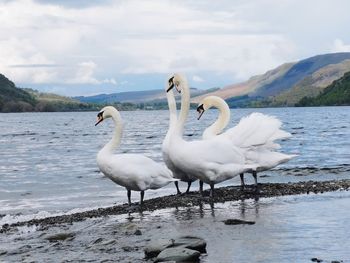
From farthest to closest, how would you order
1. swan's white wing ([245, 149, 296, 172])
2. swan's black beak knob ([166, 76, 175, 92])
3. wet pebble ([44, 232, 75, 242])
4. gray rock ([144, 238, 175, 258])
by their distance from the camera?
swan's white wing ([245, 149, 296, 172]) → swan's black beak knob ([166, 76, 175, 92]) → wet pebble ([44, 232, 75, 242]) → gray rock ([144, 238, 175, 258])

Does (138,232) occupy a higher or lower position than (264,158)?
lower

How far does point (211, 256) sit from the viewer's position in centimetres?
1092

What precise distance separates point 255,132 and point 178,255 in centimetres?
936

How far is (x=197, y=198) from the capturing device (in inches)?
717

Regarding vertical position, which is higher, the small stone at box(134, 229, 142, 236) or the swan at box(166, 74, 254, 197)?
the swan at box(166, 74, 254, 197)

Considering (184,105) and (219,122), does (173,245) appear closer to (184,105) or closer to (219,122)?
(184,105)

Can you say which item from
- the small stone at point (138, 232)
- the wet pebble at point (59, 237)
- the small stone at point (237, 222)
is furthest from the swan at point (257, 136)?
the wet pebble at point (59, 237)

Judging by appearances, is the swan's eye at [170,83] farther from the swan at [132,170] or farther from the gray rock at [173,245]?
the gray rock at [173,245]

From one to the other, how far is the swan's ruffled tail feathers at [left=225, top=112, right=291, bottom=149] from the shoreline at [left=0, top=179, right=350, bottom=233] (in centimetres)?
140

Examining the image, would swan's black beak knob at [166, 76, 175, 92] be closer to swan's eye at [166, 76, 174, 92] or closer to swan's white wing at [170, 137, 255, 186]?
swan's eye at [166, 76, 174, 92]

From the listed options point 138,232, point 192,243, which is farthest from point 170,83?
point 192,243

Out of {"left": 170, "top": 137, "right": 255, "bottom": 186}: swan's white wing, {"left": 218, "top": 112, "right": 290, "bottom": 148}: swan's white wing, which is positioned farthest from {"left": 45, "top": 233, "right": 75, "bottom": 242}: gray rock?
{"left": 218, "top": 112, "right": 290, "bottom": 148}: swan's white wing

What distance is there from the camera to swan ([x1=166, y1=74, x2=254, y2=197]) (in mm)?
16875

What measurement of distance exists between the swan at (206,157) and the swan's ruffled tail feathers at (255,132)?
1191mm
